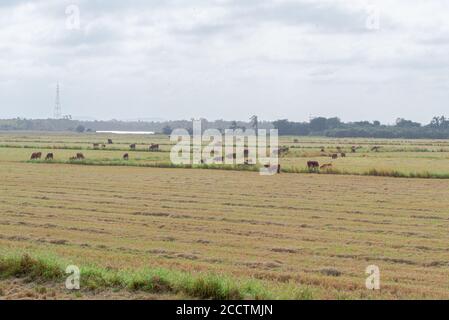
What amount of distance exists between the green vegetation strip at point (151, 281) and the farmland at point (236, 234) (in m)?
0.03

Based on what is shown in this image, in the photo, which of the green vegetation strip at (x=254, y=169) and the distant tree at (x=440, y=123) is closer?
the green vegetation strip at (x=254, y=169)

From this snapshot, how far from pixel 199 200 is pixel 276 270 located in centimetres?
1327

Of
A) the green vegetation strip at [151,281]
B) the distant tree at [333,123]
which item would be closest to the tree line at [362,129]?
the distant tree at [333,123]

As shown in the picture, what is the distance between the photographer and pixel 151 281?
9.15m

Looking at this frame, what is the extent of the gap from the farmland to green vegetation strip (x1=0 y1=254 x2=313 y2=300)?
0.03 m

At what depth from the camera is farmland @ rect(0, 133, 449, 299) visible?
10.2m

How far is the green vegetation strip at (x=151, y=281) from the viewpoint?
28.6ft

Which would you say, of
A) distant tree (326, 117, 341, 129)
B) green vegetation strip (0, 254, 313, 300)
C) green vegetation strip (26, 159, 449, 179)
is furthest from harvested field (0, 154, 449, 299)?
distant tree (326, 117, 341, 129)

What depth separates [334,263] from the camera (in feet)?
44.0

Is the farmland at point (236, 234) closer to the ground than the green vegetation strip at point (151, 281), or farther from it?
closer to the ground

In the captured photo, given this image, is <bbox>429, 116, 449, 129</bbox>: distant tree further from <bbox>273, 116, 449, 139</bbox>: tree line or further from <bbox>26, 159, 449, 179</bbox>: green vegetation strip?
<bbox>26, 159, 449, 179</bbox>: green vegetation strip

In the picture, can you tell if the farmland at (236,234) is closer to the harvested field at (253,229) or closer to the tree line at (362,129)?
the harvested field at (253,229)

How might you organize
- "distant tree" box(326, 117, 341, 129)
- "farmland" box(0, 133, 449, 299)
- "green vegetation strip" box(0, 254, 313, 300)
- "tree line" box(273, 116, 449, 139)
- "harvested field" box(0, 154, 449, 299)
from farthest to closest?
"distant tree" box(326, 117, 341, 129) → "tree line" box(273, 116, 449, 139) → "harvested field" box(0, 154, 449, 299) → "farmland" box(0, 133, 449, 299) → "green vegetation strip" box(0, 254, 313, 300)
